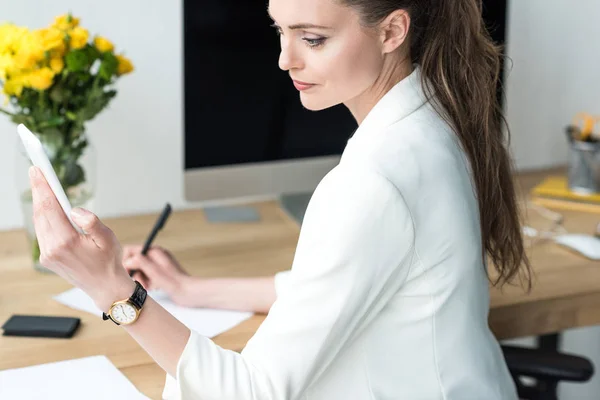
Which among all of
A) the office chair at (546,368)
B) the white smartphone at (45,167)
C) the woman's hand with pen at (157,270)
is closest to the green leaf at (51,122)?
the woman's hand with pen at (157,270)

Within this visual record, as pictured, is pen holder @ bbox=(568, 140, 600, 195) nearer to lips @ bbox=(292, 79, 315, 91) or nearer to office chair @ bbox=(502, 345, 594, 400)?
office chair @ bbox=(502, 345, 594, 400)

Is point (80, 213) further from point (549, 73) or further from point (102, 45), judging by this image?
point (549, 73)

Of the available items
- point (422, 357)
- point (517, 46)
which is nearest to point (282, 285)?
point (422, 357)

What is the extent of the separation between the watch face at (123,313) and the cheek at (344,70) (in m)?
0.37

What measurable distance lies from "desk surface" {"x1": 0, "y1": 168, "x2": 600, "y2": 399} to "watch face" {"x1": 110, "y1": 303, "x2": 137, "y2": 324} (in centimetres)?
17

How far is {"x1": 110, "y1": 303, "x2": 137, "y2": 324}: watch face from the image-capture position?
1.00 m

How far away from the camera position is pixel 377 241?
99cm

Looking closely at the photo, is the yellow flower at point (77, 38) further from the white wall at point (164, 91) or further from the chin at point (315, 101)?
the chin at point (315, 101)

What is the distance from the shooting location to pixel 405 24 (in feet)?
3.66

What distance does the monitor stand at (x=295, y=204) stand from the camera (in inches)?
72.6

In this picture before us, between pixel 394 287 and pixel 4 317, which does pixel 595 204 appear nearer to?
pixel 394 287

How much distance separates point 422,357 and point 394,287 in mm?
107

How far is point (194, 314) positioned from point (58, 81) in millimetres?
465

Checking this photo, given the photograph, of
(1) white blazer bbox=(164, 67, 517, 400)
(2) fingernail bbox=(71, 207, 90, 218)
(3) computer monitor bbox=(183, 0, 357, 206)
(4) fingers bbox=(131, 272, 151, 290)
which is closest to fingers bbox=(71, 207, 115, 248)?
(2) fingernail bbox=(71, 207, 90, 218)
